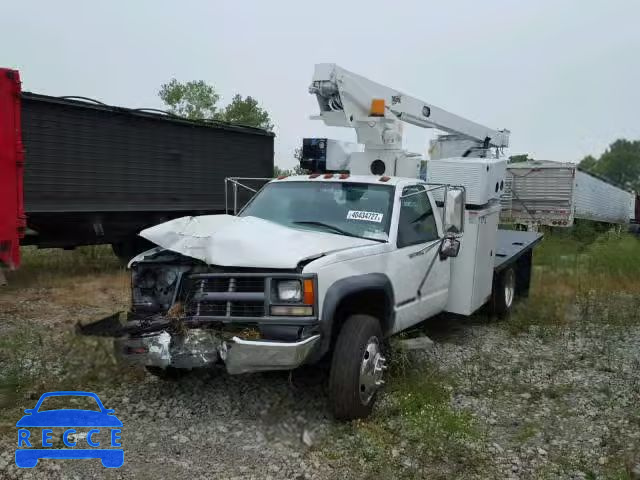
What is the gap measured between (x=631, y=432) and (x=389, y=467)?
1.94m

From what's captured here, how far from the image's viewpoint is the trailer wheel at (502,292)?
747 centimetres

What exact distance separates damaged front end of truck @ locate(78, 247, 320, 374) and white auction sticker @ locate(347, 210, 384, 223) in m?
1.26

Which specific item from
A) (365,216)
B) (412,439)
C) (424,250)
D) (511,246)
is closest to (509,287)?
(511,246)

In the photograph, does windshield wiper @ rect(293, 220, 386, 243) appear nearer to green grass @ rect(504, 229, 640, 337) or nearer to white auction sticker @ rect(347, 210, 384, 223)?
white auction sticker @ rect(347, 210, 384, 223)

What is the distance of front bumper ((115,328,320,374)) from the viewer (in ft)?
12.2

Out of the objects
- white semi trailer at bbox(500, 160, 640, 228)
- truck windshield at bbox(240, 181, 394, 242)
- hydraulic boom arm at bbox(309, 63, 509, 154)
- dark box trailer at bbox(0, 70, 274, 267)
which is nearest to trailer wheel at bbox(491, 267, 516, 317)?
hydraulic boom arm at bbox(309, 63, 509, 154)

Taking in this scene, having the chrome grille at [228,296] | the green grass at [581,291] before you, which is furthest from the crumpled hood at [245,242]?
the green grass at [581,291]

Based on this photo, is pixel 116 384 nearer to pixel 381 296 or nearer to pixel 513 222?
pixel 381 296

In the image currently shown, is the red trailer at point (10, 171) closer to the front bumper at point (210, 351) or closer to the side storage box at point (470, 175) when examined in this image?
the front bumper at point (210, 351)

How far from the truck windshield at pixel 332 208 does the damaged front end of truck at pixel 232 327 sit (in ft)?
3.43

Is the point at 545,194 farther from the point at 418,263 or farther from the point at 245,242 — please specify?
the point at 245,242

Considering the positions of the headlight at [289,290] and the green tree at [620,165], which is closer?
the headlight at [289,290]

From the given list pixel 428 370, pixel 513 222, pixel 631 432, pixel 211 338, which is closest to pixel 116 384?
Answer: pixel 211 338

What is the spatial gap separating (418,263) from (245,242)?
184cm
